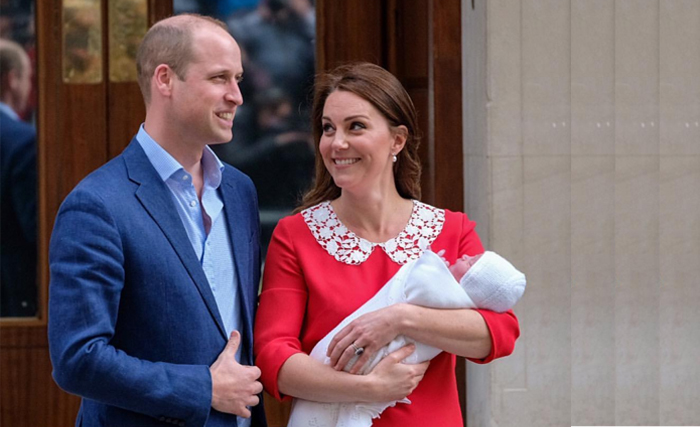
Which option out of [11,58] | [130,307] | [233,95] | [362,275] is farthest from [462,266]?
[11,58]

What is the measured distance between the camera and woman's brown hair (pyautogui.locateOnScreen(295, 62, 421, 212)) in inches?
91.7

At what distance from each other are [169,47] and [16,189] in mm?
1953

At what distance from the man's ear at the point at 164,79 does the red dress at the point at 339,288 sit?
476mm

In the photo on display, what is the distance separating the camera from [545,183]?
3.60 m

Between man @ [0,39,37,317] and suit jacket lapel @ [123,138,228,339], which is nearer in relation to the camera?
suit jacket lapel @ [123,138,228,339]

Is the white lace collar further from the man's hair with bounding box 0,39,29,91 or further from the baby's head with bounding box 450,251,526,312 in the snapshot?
the man's hair with bounding box 0,39,29,91

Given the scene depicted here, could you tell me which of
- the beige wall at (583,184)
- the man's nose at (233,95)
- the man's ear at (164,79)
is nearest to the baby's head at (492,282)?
the man's nose at (233,95)

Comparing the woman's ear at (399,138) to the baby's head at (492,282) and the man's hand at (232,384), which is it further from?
the man's hand at (232,384)

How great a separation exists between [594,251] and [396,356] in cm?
173

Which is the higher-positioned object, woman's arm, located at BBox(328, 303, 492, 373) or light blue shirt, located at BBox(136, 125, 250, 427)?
light blue shirt, located at BBox(136, 125, 250, 427)

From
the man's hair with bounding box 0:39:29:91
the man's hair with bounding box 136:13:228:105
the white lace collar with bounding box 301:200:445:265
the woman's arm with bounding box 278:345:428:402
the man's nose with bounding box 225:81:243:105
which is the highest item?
the man's hair with bounding box 0:39:29:91

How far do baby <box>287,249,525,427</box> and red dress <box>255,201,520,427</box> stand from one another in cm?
4

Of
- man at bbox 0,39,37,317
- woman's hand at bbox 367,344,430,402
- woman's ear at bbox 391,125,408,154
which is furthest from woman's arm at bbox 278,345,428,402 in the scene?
man at bbox 0,39,37,317

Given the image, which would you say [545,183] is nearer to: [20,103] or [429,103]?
[429,103]
